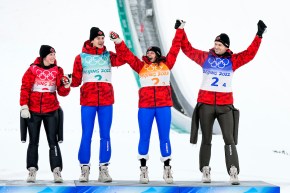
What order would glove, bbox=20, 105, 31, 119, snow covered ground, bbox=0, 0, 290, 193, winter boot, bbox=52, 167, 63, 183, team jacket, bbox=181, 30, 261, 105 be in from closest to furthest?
glove, bbox=20, 105, 31, 119
winter boot, bbox=52, 167, 63, 183
team jacket, bbox=181, 30, 261, 105
snow covered ground, bbox=0, 0, 290, 193

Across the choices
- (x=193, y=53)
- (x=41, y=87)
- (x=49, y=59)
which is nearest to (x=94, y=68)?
(x=49, y=59)

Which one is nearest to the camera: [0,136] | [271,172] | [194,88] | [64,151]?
[271,172]

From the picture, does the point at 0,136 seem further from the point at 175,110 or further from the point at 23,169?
the point at 175,110

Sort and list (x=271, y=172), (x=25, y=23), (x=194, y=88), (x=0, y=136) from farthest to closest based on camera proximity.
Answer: (x=25, y=23) → (x=194, y=88) → (x=0, y=136) → (x=271, y=172)

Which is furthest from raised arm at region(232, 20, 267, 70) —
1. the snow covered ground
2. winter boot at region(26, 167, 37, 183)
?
the snow covered ground

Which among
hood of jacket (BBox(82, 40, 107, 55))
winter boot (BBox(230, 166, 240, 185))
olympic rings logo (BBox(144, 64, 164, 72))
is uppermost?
hood of jacket (BBox(82, 40, 107, 55))

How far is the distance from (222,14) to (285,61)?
186cm

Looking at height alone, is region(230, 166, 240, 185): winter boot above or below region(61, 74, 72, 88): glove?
below

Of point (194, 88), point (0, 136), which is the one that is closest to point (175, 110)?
point (194, 88)

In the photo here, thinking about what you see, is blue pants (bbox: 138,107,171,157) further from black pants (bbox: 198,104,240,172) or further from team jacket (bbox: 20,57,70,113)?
team jacket (bbox: 20,57,70,113)

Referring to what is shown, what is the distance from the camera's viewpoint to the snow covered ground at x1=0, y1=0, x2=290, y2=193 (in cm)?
1070

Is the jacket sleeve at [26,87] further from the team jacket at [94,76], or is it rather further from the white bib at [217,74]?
the white bib at [217,74]

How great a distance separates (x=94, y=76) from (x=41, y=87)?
561 mm

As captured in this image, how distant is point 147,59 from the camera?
6414 millimetres
